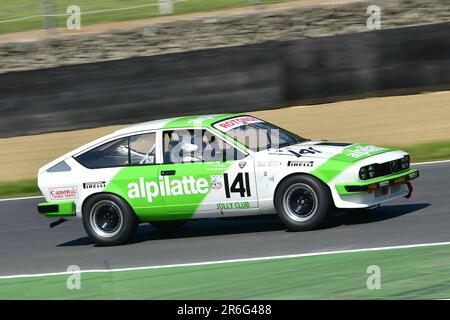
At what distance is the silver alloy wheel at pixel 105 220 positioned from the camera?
11.1 meters

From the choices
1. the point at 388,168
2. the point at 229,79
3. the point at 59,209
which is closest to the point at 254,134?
the point at 388,168

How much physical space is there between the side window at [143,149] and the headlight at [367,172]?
250 cm

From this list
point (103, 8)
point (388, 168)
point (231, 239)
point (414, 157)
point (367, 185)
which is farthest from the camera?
point (103, 8)

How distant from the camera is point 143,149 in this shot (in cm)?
1106

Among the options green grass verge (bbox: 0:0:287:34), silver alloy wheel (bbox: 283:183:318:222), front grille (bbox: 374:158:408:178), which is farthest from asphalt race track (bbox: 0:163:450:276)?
green grass verge (bbox: 0:0:287:34)

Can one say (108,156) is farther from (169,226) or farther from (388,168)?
(388,168)

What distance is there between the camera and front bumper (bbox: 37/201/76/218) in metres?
11.2

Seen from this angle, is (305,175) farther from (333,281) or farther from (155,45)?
(155,45)

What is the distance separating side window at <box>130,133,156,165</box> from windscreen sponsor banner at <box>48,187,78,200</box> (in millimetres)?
807

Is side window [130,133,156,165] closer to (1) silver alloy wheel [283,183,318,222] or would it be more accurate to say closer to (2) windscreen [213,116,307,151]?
(2) windscreen [213,116,307,151]

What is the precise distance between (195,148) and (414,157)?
5.51 m

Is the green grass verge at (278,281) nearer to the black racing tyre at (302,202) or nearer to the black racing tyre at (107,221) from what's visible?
the black racing tyre at (302,202)

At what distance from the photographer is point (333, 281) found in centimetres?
820

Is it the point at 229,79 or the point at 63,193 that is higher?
the point at 229,79
